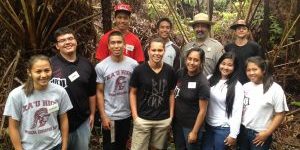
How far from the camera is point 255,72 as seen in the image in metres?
3.80

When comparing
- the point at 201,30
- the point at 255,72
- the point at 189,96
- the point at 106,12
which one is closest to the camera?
the point at 255,72

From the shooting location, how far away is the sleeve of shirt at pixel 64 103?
11.0 ft

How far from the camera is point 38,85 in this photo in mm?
3195

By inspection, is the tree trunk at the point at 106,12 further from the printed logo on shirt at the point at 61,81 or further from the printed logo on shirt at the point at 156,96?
the printed logo on shirt at the point at 61,81

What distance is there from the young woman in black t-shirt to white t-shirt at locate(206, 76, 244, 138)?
6.2 inches

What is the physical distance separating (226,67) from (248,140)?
0.80 metres

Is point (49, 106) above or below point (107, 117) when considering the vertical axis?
above

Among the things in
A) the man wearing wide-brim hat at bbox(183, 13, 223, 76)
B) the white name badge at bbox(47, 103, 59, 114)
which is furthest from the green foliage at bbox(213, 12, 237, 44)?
the white name badge at bbox(47, 103, 59, 114)

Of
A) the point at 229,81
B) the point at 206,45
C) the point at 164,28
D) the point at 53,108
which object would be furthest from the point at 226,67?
the point at 53,108

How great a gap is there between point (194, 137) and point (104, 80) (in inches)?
45.1

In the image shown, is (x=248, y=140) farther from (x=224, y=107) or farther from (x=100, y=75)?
(x=100, y=75)

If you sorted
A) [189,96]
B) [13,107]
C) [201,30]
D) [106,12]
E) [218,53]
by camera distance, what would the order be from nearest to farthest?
[13,107], [189,96], [218,53], [201,30], [106,12]

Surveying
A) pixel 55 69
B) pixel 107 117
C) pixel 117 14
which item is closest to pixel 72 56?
pixel 55 69

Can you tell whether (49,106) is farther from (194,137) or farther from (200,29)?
(200,29)
